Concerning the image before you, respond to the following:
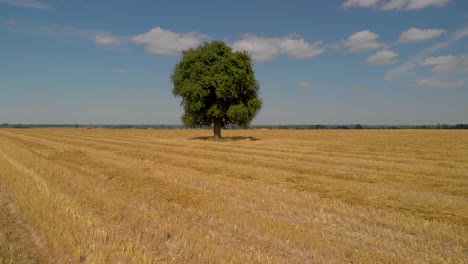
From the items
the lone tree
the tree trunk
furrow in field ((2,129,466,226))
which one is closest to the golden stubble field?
furrow in field ((2,129,466,226))

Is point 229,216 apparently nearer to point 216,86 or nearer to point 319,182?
point 319,182

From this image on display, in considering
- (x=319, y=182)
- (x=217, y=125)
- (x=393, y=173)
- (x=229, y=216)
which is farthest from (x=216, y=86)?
(x=229, y=216)

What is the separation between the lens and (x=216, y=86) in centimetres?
3597

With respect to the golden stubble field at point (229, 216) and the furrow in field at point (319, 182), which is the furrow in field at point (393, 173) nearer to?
the golden stubble field at point (229, 216)

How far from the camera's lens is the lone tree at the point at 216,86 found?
35844mm

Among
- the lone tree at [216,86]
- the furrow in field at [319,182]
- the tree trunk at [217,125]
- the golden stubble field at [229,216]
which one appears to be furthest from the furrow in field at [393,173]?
the tree trunk at [217,125]

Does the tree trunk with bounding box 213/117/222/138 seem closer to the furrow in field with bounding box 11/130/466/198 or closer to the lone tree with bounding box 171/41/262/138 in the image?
the lone tree with bounding box 171/41/262/138

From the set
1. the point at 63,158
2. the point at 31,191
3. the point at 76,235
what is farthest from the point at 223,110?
the point at 76,235

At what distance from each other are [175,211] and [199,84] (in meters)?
29.0

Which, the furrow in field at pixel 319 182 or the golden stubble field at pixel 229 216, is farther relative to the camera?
the furrow in field at pixel 319 182

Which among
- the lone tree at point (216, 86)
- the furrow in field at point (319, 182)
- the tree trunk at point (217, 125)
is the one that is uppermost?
the lone tree at point (216, 86)

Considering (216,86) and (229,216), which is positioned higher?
(216,86)

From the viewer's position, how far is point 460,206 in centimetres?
883

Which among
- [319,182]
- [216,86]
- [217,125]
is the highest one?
[216,86]
